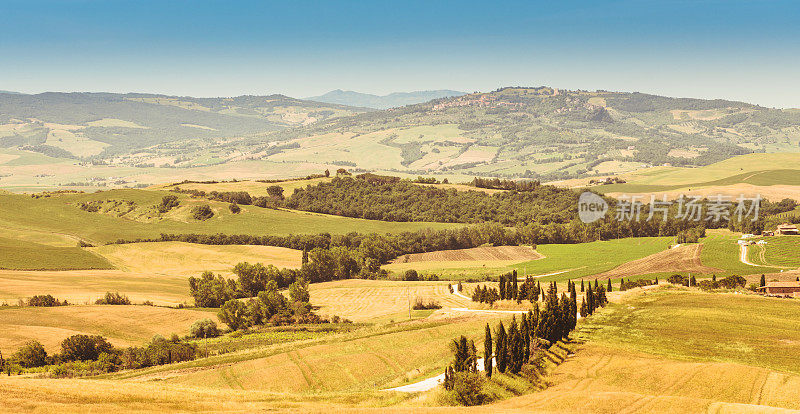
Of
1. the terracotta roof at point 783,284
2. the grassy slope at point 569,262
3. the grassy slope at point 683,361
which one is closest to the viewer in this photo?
the grassy slope at point 683,361

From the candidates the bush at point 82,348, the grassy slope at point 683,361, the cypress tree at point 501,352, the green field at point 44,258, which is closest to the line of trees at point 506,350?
the cypress tree at point 501,352

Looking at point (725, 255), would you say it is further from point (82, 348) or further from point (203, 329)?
point (82, 348)

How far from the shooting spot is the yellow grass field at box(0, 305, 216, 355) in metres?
84.4

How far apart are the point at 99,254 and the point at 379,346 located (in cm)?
12143

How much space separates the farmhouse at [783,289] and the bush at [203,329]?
94682mm

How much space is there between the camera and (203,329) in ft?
328

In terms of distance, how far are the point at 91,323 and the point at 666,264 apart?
123 metres

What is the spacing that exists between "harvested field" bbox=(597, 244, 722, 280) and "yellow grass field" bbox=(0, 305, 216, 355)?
91648 millimetres

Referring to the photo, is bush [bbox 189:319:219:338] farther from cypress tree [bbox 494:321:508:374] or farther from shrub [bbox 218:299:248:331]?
cypress tree [bbox 494:321:508:374]

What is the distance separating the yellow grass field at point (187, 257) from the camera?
524 ft

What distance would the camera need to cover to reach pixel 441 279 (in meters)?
152

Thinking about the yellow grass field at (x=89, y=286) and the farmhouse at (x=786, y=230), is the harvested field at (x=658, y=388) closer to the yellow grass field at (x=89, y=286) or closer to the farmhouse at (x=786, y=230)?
the yellow grass field at (x=89, y=286)

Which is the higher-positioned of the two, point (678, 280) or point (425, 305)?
point (678, 280)

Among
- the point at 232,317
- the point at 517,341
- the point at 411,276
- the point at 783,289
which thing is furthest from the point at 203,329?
the point at 783,289
